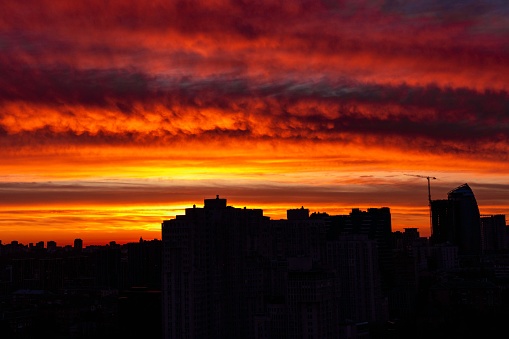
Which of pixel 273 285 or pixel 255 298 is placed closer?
pixel 255 298

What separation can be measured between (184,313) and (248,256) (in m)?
20.1

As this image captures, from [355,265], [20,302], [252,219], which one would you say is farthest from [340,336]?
[20,302]

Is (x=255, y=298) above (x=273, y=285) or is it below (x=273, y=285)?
below

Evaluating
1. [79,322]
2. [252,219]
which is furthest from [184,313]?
[79,322]

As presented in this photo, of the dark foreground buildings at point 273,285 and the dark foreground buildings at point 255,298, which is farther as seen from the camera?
the dark foreground buildings at point 255,298

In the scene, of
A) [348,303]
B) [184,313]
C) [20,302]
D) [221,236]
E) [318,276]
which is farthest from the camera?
[20,302]

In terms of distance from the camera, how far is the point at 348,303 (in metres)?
161

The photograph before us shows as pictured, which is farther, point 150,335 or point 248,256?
point 150,335

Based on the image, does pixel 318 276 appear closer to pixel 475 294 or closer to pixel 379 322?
pixel 379 322

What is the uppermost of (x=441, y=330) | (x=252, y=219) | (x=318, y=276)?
(x=252, y=219)

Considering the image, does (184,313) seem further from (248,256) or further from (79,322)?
(79,322)

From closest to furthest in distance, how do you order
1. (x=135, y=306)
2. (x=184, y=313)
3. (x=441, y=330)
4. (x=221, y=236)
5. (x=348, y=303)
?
(x=184, y=313), (x=221, y=236), (x=441, y=330), (x=135, y=306), (x=348, y=303)

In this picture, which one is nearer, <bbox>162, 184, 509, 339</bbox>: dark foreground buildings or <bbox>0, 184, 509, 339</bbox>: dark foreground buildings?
<bbox>162, 184, 509, 339</bbox>: dark foreground buildings

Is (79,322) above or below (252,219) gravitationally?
below
